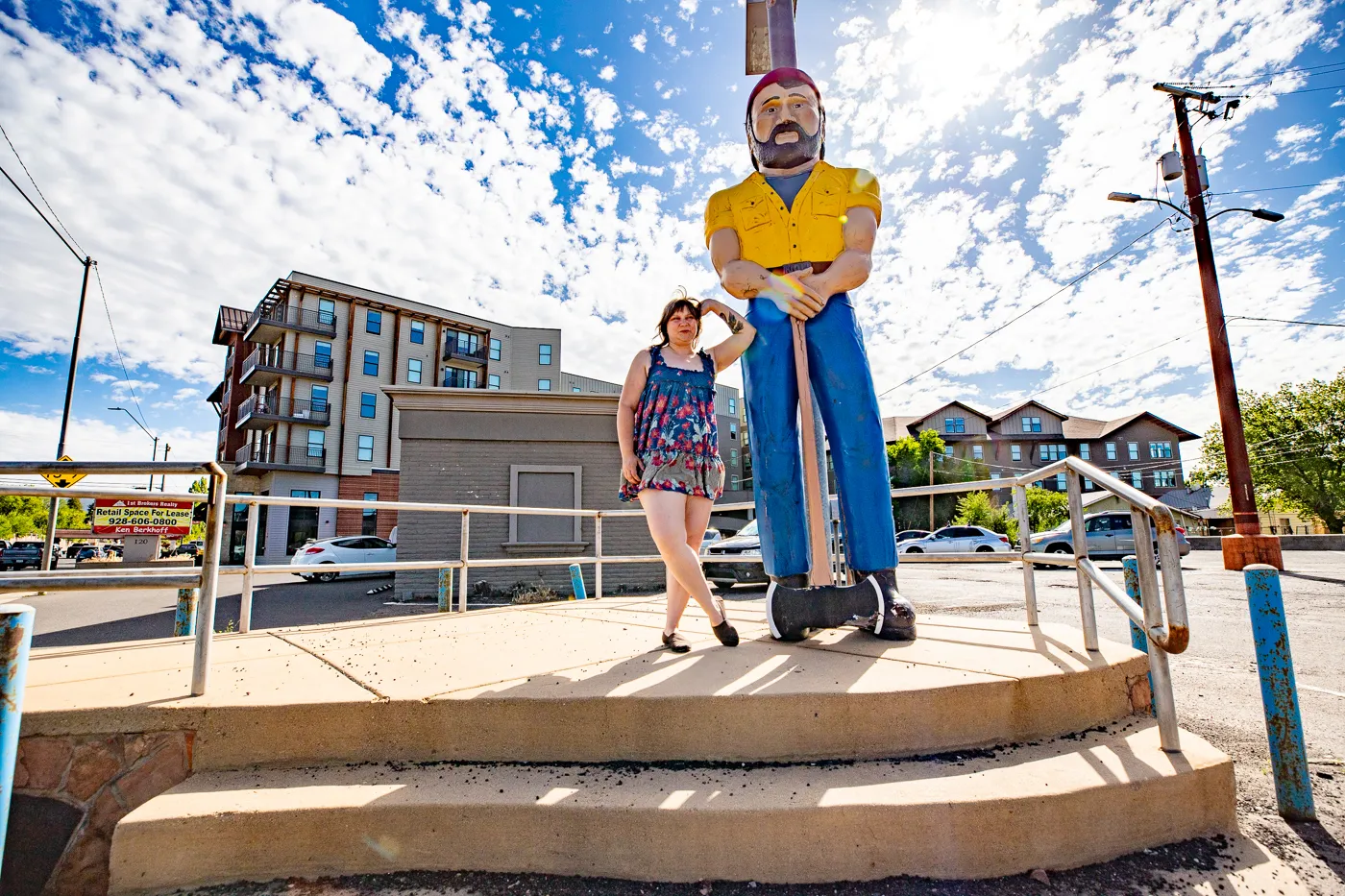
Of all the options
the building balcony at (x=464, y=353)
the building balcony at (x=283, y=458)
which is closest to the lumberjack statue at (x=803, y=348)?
the building balcony at (x=283, y=458)

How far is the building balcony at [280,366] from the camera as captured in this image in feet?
110

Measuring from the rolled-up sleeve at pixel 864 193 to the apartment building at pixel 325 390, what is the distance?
30.5m

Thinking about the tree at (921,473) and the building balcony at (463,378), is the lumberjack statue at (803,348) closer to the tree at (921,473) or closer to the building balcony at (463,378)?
the tree at (921,473)

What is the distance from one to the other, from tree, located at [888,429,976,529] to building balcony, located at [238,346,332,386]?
31.7 m

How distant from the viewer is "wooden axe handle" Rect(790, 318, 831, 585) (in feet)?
9.74

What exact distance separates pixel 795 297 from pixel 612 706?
1989mm

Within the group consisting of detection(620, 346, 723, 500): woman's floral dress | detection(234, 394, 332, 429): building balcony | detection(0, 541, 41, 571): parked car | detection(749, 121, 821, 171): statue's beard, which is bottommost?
detection(0, 541, 41, 571): parked car

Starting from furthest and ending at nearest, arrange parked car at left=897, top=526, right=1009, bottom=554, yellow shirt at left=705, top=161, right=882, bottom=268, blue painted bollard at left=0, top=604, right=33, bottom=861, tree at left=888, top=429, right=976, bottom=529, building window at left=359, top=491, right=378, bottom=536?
tree at left=888, top=429, right=976, bottom=529 → building window at left=359, top=491, right=378, bottom=536 → parked car at left=897, top=526, right=1009, bottom=554 → yellow shirt at left=705, top=161, right=882, bottom=268 → blue painted bollard at left=0, top=604, right=33, bottom=861

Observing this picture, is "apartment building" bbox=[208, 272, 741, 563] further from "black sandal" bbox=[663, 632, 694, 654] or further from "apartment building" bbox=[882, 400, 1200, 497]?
"black sandal" bbox=[663, 632, 694, 654]

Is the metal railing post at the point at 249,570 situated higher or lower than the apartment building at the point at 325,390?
lower

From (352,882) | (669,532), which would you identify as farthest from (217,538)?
(669,532)

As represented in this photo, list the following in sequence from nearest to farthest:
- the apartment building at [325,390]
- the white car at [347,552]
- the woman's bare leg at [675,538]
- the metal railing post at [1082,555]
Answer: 1. the metal railing post at [1082,555]
2. the woman's bare leg at [675,538]
3. the white car at [347,552]
4. the apartment building at [325,390]

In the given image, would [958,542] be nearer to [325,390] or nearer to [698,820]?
[698,820]

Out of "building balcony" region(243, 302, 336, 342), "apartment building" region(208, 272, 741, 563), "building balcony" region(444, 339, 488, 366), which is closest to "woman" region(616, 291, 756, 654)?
"apartment building" region(208, 272, 741, 563)
